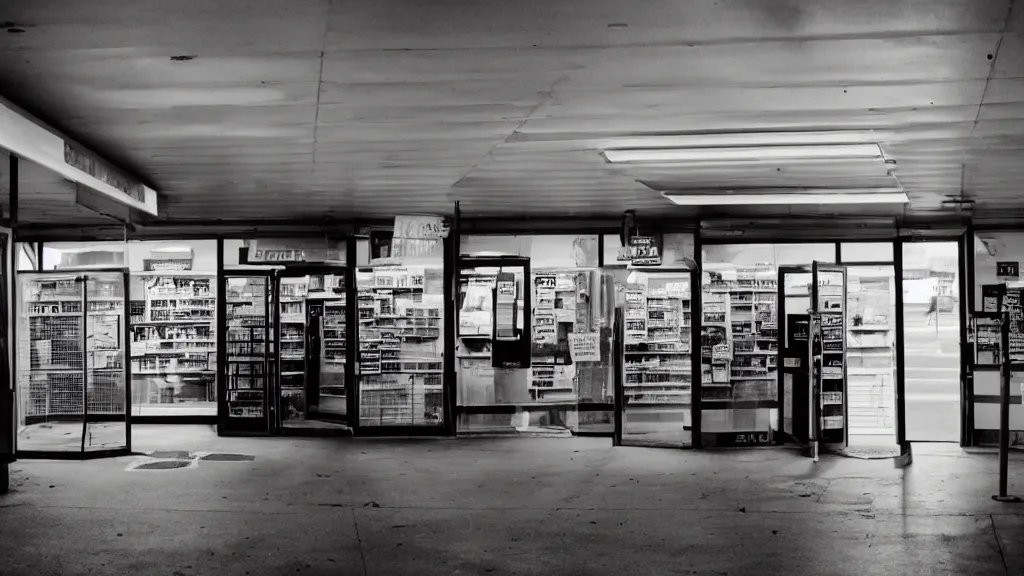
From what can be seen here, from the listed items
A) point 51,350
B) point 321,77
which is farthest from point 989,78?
point 51,350

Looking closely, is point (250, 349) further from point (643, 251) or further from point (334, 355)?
point (643, 251)

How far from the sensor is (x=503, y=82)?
490cm

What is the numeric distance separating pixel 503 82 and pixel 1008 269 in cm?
876

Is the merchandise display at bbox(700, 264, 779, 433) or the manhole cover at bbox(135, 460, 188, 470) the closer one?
the manhole cover at bbox(135, 460, 188, 470)

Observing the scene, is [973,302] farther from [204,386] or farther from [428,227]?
[204,386]

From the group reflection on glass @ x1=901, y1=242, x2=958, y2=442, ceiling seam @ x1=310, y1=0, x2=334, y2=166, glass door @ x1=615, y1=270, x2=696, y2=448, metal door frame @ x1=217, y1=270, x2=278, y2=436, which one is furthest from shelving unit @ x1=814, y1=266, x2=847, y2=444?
metal door frame @ x1=217, y1=270, x2=278, y2=436

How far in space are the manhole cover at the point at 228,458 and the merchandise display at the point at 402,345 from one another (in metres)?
1.87

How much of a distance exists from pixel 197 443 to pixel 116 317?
197 cm

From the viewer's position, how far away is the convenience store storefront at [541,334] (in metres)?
11.0

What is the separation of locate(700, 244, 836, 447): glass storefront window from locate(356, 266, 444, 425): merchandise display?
10.8 ft

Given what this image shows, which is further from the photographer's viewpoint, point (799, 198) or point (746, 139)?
point (799, 198)

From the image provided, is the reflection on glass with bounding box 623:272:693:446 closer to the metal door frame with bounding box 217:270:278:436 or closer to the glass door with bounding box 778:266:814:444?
the glass door with bounding box 778:266:814:444

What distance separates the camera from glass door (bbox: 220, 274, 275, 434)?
459 inches

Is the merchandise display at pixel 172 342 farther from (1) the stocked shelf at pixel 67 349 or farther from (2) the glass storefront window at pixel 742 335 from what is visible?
(2) the glass storefront window at pixel 742 335
